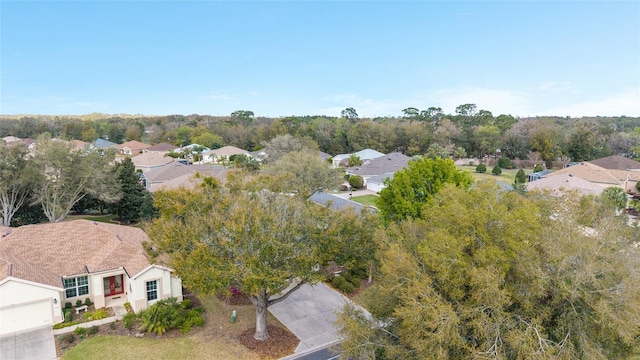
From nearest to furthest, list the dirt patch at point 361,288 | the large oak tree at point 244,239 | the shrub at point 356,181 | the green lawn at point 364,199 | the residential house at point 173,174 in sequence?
the large oak tree at point 244,239, the dirt patch at point 361,288, the residential house at point 173,174, the green lawn at point 364,199, the shrub at point 356,181

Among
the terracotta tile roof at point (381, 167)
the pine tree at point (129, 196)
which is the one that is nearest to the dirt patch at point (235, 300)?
the pine tree at point (129, 196)

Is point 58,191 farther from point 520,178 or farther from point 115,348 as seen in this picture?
point 520,178

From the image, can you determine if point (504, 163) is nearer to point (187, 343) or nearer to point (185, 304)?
point (185, 304)

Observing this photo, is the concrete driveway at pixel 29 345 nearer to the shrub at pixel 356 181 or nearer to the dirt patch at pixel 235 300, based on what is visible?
the dirt patch at pixel 235 300

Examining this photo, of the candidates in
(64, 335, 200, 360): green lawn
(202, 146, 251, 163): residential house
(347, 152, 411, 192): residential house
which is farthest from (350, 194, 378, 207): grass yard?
(202, 146, 251, 163): residential house

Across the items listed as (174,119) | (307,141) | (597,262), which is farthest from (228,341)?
(174,119)

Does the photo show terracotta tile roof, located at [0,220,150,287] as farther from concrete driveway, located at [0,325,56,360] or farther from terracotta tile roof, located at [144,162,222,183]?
terracotta tile roof, located at [144,162,222,183]
